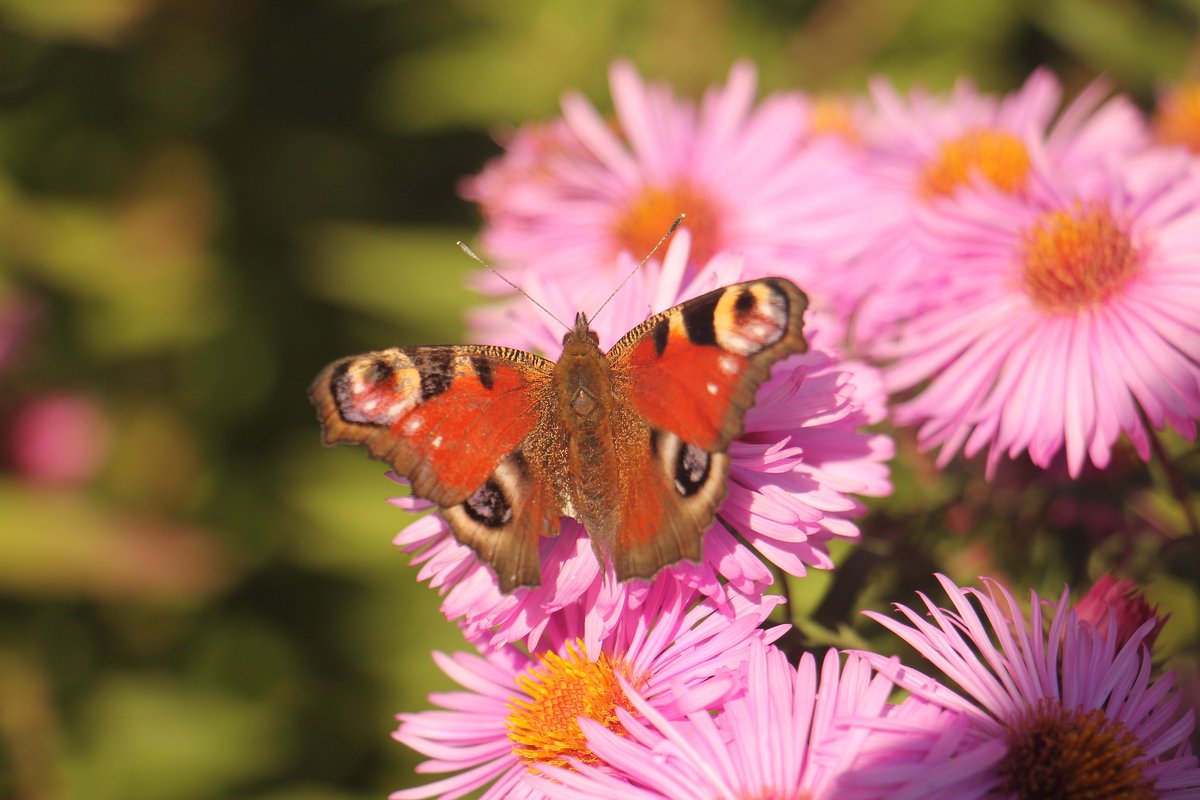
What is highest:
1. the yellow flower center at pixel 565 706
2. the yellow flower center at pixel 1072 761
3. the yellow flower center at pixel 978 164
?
the yellow flower center at pixel 978 164

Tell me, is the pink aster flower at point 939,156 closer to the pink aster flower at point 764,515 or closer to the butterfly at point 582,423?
the pink aster flower at point 764,515

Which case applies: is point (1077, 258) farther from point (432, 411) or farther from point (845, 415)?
point (432, 411)

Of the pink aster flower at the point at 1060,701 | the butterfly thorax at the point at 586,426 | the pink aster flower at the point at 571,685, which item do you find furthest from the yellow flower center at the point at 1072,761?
the butterfly thorax at the point at 586,426

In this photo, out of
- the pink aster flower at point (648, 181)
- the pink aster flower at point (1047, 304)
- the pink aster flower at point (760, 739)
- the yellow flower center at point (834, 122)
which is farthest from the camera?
the yellow flower center at point (834, 122)

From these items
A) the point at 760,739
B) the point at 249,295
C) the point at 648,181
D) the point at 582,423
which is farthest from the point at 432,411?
the point at 249,295

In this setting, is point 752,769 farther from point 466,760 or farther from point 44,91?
point 44,91

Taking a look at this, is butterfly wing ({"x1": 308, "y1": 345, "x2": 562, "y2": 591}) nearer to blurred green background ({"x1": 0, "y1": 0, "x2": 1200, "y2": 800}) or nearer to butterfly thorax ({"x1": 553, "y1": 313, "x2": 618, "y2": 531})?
butterfly thorax ({"x1": 553, "y1": 313, "x2": 618, "y2": 531})
